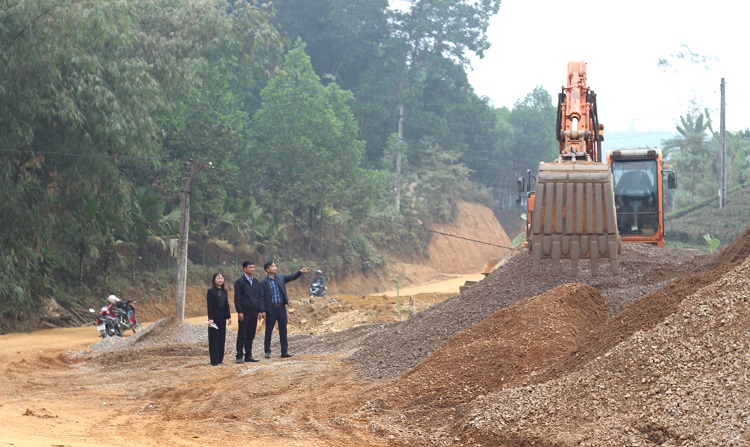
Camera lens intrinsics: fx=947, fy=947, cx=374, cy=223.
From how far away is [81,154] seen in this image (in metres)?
24.7

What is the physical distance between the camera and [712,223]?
1832 inches

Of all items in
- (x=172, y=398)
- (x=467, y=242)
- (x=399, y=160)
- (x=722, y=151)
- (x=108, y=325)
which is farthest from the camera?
(x=467, y=242)

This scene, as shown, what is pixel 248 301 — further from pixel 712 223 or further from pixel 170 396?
pixel 712 223

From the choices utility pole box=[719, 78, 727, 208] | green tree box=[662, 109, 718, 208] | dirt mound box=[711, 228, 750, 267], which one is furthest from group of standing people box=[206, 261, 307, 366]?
green tree box=[662, 109, 718, 208]

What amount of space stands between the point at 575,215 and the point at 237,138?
82.7ft

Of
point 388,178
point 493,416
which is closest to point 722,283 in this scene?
point 493,416

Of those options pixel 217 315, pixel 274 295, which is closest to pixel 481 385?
pixel 274 295

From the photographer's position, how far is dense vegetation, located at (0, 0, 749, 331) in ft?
77.5

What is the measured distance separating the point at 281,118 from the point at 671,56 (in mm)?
44954

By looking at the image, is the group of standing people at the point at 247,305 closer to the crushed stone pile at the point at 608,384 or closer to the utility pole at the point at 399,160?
the crushed stone pile at the point at 608,384

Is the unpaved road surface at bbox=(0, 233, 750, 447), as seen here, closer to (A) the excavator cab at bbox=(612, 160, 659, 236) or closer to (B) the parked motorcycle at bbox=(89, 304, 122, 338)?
(B) the parked motorcycle at bbox=(89, 304, 122, 338)

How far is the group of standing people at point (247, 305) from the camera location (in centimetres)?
1472

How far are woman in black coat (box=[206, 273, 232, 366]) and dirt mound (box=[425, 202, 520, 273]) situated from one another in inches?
1532

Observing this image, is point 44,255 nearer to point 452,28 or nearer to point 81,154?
point 81,154
